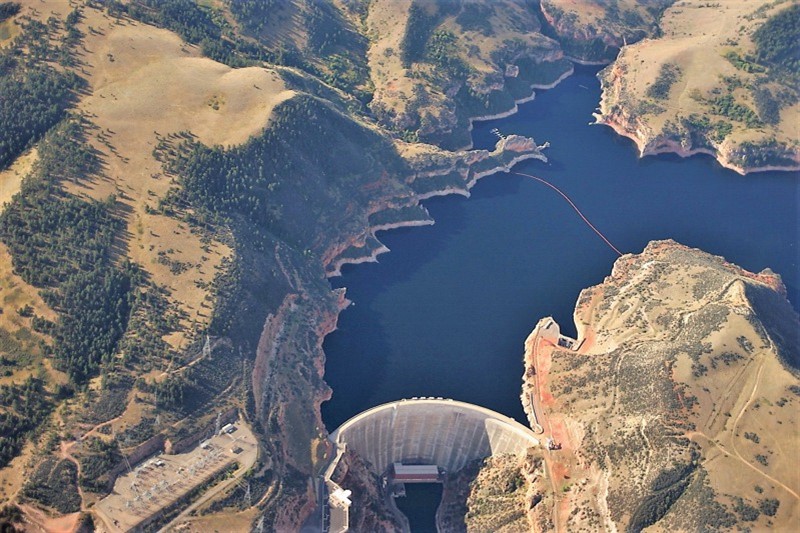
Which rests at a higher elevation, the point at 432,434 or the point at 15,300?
the point at 15,300

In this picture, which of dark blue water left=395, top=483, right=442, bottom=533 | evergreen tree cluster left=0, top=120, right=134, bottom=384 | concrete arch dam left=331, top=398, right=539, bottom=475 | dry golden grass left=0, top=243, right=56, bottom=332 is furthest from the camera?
concrete arch dam left=331, top=398, right=539, bottom=475

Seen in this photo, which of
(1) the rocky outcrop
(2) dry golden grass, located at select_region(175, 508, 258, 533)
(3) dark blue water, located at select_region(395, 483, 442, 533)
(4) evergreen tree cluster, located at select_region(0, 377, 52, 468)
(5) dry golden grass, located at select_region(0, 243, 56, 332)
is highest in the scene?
(1) the rocky outcrop

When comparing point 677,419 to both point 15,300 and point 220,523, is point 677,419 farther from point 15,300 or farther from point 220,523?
point 15,300

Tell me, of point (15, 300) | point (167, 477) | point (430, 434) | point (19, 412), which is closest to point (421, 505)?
point (430, 434)

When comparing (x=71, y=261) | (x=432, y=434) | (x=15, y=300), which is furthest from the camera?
(x=432, y=434)

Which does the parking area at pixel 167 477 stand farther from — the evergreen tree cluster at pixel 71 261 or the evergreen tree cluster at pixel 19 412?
the evergreen tree cluster at pixel 71 261

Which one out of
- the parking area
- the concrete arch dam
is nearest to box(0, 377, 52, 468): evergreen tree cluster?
the parking area

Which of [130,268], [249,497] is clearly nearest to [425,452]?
[249,497]

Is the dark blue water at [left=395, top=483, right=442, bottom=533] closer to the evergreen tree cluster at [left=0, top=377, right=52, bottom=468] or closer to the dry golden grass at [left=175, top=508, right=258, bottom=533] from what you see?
the dry golden grass at [left=175, top=508, right=258, bottom=533]
